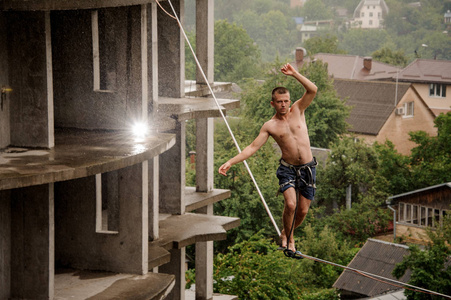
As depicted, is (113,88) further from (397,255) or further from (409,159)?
(409,159)

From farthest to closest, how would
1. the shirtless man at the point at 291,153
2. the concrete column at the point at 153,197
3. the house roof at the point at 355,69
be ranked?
the house roof at the point at 355,69, the concrete column at the point at 153,197, the shirtless man at the point at 291,153

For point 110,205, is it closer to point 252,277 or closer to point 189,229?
point 189,229

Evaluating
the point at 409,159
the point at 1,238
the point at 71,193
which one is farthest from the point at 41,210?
the point at 409,159

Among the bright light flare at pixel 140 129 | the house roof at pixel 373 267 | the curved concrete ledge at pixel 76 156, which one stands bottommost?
the house roof at pixel 373 267

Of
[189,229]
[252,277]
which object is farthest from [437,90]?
[189,229]

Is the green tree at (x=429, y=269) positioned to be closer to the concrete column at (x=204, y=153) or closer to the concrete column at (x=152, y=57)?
the concrete column at (x=204, y=153)

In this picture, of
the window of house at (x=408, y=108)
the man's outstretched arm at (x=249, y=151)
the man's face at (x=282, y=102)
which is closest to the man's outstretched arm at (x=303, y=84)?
the man's face at (x=282, y=102)

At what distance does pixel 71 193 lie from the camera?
20.1m

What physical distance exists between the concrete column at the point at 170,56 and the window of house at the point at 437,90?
6880 centimetres

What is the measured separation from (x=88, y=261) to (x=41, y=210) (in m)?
3.09

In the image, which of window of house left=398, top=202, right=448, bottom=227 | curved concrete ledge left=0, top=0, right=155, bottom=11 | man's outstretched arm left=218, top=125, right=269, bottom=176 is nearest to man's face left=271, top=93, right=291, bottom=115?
man's outstretched arm left=218, top=125, right=269, bottom=176

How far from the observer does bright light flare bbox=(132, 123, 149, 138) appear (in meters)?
20.0

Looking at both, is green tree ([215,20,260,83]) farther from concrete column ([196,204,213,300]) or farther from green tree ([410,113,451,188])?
concrete column ([196,204,213,300])

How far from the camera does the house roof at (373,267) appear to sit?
1753 inches
